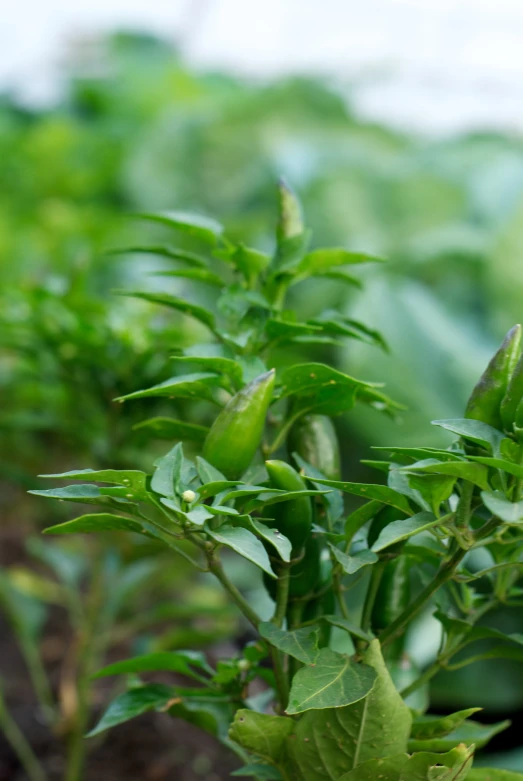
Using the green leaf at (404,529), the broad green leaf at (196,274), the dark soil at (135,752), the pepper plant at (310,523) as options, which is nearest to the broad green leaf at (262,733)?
the pepper plant at (310,523)

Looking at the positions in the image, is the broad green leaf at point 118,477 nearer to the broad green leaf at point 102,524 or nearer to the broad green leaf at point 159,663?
→ the broad green leaf at point 102,524

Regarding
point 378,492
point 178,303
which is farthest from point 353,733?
point 178,303

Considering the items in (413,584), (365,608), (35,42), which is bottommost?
(413,584)

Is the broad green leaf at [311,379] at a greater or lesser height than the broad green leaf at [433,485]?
greater

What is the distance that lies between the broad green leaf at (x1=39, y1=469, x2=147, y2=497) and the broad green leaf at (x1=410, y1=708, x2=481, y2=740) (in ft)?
0.62

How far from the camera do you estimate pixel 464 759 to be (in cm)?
37

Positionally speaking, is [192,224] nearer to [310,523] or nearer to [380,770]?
[310,523]

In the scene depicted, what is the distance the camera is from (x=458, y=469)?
320mm

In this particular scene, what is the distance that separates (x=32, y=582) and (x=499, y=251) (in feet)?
2.84

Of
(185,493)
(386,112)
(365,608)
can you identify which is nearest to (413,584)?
(365,608)

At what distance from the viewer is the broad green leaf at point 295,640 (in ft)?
1.21

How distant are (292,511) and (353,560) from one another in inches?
1.5

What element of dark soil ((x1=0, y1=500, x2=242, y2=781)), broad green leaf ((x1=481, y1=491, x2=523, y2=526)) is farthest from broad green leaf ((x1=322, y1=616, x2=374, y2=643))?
dark soil ((x1=0, y1=500, x2=242, y2=781))

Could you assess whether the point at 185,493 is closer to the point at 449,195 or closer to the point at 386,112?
the point at 449,195
